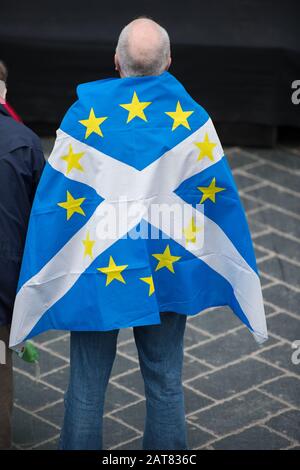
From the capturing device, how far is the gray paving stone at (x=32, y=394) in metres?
5.70

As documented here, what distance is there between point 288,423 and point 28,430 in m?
1.20

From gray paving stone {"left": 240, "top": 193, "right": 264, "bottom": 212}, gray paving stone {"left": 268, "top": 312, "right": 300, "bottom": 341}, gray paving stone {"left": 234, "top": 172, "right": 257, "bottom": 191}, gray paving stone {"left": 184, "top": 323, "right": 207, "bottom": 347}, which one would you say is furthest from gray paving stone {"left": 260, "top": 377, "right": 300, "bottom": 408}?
gray paving stone {"left": 234, "top": 172, "right": 257, "bottom": 191}

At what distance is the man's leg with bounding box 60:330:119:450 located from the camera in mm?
4691

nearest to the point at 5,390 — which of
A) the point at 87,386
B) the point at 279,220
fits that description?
the point at 87,386

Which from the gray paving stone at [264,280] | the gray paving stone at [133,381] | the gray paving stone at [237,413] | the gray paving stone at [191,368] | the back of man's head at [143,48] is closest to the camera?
the back of man's head at [143,48]

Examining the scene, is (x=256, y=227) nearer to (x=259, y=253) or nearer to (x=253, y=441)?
(x=259, y=253)

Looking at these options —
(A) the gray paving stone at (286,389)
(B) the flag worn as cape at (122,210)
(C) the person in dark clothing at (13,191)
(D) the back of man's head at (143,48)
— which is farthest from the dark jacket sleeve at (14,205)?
(A) the gray paving stone at (286,389)

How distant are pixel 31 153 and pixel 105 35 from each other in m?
3.45

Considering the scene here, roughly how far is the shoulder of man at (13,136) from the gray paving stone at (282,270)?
2.49m

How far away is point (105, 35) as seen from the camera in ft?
26.2

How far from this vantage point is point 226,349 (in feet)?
20.2

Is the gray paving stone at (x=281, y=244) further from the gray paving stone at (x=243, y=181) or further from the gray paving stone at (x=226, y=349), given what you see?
the gray paving stone at (x=226, y=349)

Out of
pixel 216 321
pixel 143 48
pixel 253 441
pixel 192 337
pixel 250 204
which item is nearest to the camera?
pixel 143 48
